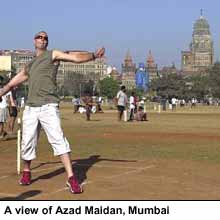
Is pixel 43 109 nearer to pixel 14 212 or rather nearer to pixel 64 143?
pixel 64 143

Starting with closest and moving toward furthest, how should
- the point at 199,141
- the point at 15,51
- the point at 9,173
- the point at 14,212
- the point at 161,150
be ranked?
the point at 14,212 → the point at 9,173 → the point at 161,150 → the point at 199,141 → the point at 15,51

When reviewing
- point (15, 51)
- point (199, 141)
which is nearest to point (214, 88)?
point (15, 51)

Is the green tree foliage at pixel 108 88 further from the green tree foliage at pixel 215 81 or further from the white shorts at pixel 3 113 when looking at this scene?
the white shorts at pixel 3 113

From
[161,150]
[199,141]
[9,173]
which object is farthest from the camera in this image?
[199,141]

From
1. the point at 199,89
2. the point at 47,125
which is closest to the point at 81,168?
the point at 47,125

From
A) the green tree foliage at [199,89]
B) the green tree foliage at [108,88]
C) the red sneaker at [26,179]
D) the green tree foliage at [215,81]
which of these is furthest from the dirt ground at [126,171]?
the green tree foliage at [108,88]

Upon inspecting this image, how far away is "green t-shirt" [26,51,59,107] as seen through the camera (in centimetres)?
839

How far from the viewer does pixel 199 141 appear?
16703 millimetres

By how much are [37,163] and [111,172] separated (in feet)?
6.78

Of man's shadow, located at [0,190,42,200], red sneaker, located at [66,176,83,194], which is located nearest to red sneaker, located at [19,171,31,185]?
man's shadow, located at [0,190,42,200]

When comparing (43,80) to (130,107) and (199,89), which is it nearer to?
(130,107)

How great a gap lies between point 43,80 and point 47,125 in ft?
2.07

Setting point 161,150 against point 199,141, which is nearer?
point 161,150

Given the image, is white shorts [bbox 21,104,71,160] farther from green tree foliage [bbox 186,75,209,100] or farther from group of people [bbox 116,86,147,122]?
green tree foliage [bbox 186,75,209,100]
